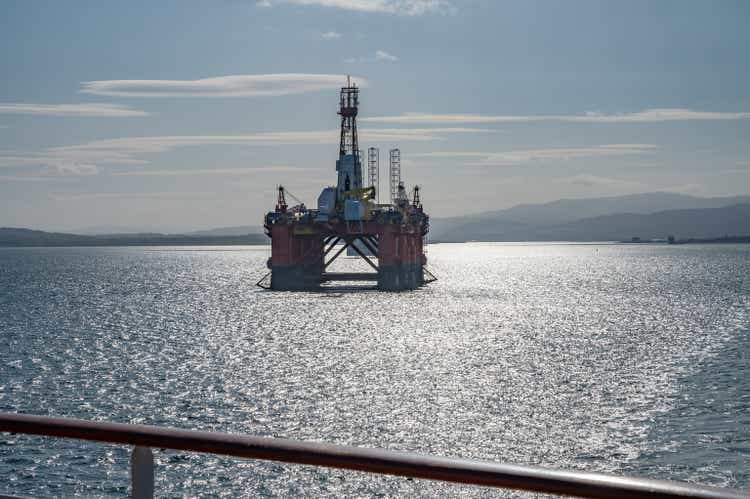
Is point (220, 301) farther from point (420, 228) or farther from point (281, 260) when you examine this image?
point (420, 228)

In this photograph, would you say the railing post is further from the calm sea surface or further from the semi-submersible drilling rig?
the semi-submersible drilling rig

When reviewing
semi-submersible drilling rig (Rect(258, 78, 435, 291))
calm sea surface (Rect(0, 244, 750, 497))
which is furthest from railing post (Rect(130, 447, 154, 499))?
semi-submersible drilling rig (Rect(258, 78, 435, 291))

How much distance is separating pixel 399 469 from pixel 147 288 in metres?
136

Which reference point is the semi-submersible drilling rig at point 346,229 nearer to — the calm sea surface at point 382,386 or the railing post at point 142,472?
the calm sea surface at point 382,386

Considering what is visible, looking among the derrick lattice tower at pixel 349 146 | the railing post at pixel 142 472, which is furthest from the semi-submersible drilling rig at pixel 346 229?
the railing post at pixel 142 472

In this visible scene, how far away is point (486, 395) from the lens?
39156mm

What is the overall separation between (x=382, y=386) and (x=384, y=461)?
3896cm

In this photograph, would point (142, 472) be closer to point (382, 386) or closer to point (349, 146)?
point (382, 386)

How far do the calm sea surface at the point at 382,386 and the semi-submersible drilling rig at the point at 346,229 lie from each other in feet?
34.1

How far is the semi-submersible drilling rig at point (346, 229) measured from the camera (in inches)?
3984

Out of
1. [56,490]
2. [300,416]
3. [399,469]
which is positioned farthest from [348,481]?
[399,469]

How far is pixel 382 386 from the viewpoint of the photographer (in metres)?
41.9

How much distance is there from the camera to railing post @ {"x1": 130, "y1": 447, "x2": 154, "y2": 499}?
393 centimetres

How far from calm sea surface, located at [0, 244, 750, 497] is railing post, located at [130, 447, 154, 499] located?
19.6 meters
